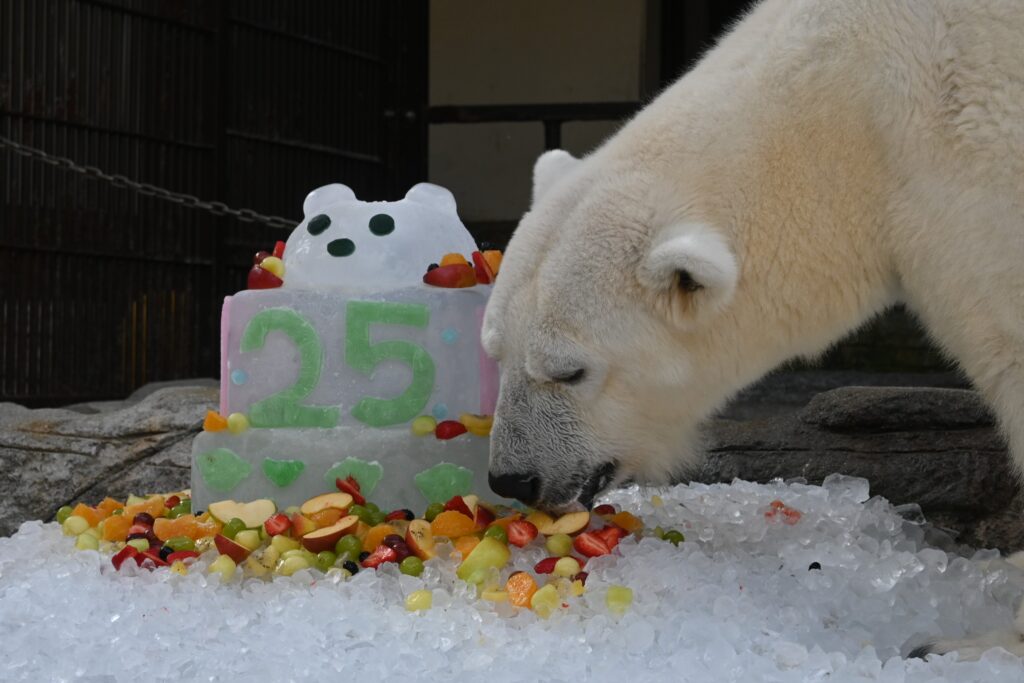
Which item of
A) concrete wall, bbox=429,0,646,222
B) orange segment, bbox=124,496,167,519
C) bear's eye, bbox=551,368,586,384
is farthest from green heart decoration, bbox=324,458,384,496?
concrete wall, bbox=429,0,646,222

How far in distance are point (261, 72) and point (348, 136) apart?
681 millimetres

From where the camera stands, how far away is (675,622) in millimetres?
2127

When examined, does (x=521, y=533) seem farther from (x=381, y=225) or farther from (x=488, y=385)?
(x=381, y=225)

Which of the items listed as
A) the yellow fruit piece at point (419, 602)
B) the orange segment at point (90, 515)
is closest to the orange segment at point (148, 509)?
the orange segment at point (90, 515)

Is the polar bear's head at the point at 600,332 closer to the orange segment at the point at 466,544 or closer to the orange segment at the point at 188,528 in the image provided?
the orange segment at the point at 466,544

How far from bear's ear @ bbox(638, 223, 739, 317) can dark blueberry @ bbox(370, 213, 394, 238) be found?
0.89 metres

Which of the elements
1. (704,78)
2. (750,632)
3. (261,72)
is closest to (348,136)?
(261,72)

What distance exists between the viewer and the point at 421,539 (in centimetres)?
248

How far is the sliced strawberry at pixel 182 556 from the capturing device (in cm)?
253

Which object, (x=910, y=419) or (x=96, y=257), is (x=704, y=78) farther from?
(x=96, y=257)

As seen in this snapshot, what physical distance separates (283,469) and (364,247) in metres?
0.55

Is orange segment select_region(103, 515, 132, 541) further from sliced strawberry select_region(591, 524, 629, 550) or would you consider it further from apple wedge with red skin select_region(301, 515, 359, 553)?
sliced strawberry select_region(591, 524, 629, 550)

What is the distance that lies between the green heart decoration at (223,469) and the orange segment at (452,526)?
1.70 ft

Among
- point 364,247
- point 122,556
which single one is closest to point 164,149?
point 364,247
